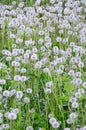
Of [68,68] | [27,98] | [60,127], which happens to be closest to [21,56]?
[68,68]

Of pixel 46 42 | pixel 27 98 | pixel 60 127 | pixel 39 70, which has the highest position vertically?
pixel 46 42

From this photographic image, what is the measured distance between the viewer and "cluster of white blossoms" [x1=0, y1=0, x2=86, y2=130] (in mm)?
2775

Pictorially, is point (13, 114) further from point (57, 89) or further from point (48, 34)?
point (48, 34)

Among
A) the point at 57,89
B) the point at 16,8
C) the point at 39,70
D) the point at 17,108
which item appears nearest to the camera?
the point at 17,108

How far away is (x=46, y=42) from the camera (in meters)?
4.02

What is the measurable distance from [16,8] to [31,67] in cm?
188

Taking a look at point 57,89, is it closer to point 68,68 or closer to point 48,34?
point 68,68

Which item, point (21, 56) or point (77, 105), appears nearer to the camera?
point (77, 105)

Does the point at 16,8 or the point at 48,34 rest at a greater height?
the point at 16,8

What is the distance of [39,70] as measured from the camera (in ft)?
11.4

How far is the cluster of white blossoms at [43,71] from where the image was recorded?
2.78m

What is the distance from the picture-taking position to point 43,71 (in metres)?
3.40

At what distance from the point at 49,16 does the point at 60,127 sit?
2.16m

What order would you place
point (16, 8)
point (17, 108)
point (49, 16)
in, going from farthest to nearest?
point (16, 8)
point (49, 16)
point (17, 108)
